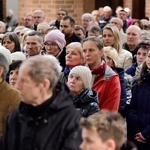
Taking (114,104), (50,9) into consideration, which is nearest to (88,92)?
(114,104)

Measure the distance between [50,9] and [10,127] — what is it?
989 cm

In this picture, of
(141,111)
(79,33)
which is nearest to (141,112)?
(141,111)

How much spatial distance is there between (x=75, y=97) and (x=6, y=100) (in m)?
0.62

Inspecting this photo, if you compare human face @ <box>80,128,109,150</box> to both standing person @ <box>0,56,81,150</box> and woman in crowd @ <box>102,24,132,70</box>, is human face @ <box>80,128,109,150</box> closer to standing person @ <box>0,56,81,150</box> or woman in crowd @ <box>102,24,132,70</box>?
standing person @ <box>0,56,81,150</box>

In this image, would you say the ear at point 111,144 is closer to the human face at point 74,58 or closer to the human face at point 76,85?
the human face at point 76,85

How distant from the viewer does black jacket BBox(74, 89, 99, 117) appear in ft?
15.1

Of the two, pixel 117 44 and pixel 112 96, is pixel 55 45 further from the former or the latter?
pixel 112 96

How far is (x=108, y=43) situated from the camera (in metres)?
7.32

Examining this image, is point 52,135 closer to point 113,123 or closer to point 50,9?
point 113,123

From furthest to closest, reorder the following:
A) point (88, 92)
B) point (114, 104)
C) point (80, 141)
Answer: point (114, 104)
point (88, 92)
point (80, 141)

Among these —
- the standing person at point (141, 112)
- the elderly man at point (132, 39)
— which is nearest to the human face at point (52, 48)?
the standing person at point (141, 112)

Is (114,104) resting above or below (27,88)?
below

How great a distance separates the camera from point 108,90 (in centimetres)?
530

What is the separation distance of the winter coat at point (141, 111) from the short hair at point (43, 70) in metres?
2.02
